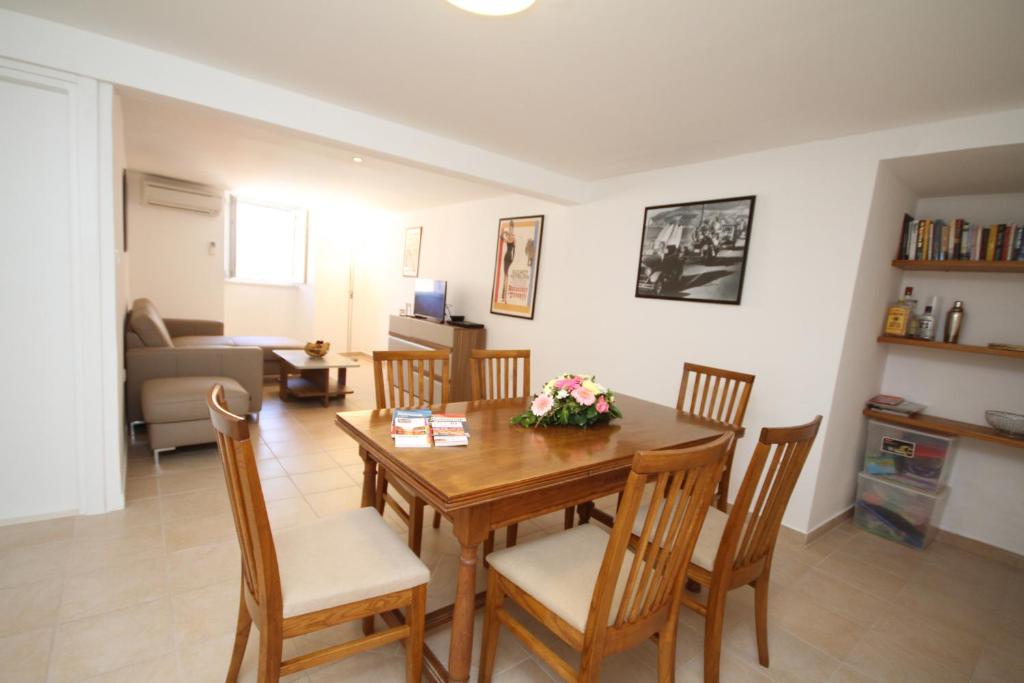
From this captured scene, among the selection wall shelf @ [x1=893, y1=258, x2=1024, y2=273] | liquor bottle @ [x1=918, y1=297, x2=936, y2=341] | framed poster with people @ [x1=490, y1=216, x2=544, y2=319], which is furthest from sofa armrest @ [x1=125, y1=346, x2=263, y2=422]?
liquor bottle @ [x1=918, y1=297, x2=936, y2=341]

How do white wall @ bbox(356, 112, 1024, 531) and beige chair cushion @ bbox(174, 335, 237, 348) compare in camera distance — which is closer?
white wall @ bbox(356, 112, 1024, 531)

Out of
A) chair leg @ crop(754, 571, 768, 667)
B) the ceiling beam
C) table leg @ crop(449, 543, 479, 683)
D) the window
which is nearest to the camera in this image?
table leg @ crop(449, 543, 479, 683)

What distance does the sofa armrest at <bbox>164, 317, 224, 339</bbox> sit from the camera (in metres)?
4.95

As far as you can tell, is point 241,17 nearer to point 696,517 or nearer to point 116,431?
point 116,431

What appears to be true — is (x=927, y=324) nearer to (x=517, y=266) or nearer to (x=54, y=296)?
(x=517, y=266)

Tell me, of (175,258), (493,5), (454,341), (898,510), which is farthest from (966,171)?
(175,258)

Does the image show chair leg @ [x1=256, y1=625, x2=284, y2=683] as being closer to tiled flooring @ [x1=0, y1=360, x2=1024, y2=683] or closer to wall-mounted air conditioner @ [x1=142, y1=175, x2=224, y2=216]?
tiled flooring @ [x1=0, y1=360, x2=1024, y2=683]

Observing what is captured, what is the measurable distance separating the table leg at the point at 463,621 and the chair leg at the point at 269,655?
1.46 feet

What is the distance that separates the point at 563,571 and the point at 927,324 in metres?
2.84

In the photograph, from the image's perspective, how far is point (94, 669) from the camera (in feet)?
4.66

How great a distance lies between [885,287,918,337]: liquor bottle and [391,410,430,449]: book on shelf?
9.39 feet

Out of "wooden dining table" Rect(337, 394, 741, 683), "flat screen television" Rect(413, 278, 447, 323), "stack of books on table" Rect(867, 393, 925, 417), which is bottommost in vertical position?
"wooden dining table" Rect(337, 394, 741, 683)

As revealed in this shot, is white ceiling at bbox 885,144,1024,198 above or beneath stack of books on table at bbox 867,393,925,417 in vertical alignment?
above

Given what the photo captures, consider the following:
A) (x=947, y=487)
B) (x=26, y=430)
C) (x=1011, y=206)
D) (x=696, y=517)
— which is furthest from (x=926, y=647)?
(x=26, y=430)
